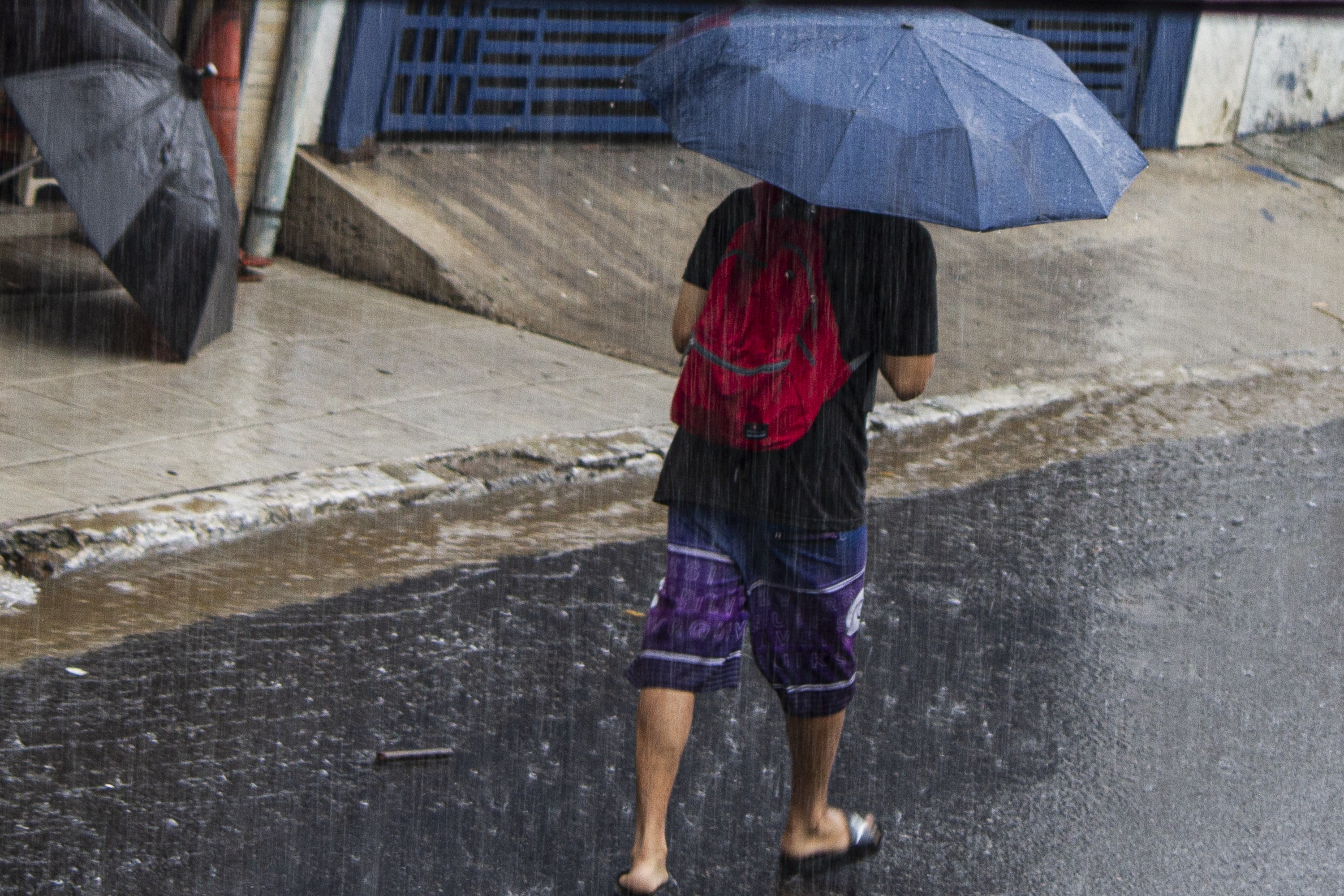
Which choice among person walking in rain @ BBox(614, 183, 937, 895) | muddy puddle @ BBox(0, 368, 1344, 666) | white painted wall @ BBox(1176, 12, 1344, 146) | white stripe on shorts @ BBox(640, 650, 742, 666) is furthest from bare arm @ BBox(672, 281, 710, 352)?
white painted wall @ BBox(1176, 12, 1344, 146)

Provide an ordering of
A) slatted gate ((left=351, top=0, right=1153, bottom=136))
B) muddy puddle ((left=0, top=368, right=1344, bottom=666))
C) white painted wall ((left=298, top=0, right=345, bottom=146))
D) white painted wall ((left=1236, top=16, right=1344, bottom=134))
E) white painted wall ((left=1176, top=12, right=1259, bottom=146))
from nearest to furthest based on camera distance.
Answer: muddy puddle ((left=0, top=368, right=1344, bottom=666))
white painted wall ((left=298, top=0, right=345, bottom=146))
slatted gate ((left=351, top=0, right=1153, bottom=136))
white painted wall ((left=1176, top=12, right=1259, bottom=146))
white painted wall ((left=1236, top=16, right=1344, bottom=134))

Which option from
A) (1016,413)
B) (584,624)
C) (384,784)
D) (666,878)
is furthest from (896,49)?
(1016,413)

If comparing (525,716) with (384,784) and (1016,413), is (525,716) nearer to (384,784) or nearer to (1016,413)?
(384,784)

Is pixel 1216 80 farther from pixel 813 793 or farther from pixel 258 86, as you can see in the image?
pixel 813 793

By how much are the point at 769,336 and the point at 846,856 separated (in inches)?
49.4

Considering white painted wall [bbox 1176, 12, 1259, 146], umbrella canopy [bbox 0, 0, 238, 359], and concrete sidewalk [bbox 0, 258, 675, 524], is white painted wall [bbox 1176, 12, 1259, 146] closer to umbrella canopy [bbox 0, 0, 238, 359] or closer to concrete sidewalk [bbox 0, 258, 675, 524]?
concrete sidewalk [bbox 0, 258, 675, 524]

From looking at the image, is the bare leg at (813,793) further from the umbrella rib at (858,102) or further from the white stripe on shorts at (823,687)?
the umbrella rib at (858,102)

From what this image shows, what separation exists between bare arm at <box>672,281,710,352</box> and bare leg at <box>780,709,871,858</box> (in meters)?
0.84

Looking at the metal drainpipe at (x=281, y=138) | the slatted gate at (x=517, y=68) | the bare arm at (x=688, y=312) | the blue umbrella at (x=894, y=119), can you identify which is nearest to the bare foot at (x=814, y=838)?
the bare arm at (x=688, y=312)

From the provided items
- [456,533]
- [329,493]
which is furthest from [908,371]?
[329,493]

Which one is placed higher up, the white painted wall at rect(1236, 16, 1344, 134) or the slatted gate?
the white painted wall at rect(1236, 16, 1344, 134)

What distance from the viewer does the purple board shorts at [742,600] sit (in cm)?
314

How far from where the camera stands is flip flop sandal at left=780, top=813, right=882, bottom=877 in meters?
3.48

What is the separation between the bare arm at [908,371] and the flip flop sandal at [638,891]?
3.64 ft
